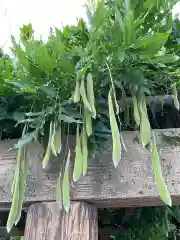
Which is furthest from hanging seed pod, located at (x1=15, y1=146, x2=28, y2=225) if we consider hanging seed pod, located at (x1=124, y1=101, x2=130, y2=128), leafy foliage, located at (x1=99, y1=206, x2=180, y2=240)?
leafy foliage, located at (x1=99, y1=206, x2=180, y2=240)

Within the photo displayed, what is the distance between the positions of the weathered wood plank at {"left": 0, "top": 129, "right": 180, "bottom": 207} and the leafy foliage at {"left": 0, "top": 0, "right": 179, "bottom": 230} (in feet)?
0.19

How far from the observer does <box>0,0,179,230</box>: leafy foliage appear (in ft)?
3.65

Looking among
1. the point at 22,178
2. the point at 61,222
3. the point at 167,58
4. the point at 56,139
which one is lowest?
the point at 61,222

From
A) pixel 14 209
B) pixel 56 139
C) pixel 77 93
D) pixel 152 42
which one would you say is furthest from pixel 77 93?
pixel 14 209

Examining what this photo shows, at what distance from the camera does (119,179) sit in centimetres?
123

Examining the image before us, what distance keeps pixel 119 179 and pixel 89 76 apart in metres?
0.33

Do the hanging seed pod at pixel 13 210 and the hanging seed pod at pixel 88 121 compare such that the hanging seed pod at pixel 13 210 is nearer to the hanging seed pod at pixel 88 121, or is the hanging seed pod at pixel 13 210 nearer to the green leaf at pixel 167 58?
the hanging seed pod at pixel 88 121

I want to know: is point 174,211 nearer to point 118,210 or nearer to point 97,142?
point 118,210

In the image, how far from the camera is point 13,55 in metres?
1.47

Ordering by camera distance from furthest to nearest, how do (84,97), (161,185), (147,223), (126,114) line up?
1. (147,223)
2. (126,114)
3. (84,97)
4. (161,185)

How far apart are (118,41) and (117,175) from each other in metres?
0.41

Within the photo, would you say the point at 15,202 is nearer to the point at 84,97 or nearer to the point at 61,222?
the point at 61,222

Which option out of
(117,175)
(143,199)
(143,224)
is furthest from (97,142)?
(143,224)

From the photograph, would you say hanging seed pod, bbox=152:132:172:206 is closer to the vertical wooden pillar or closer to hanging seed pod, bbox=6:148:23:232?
the vertical wooden pillar
